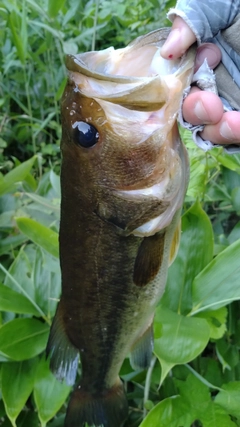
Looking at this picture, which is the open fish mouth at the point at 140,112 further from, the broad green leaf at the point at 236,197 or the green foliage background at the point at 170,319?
the broad green leaf at the point at 236,197

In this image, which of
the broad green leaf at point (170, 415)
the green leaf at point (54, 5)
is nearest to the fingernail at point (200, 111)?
the broad green leaf at point (170, 415)

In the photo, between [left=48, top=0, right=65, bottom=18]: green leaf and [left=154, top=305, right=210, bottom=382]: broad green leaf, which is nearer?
[left=154, top=305, right=210, bottom=382]: broad green leaf

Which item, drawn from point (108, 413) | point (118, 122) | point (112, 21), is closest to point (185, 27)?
point (118, 122)

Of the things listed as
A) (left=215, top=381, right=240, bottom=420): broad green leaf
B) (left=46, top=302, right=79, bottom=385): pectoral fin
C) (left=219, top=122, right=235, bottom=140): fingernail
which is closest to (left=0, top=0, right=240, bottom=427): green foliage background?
(left=215, top=381, right=240, bottom=420): broad green leaf

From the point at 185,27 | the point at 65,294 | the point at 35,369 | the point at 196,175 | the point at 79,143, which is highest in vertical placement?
the point at 185,27

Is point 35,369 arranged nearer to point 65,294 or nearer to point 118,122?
point 65,294

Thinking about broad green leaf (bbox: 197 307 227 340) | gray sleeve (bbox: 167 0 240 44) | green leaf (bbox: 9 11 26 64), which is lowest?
broad green leaf (bbox: 197 307 227 340)

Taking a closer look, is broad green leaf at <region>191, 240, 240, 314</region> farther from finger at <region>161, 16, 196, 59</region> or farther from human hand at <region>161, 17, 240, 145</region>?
finger at <region>161, 16, 196, 59</region>

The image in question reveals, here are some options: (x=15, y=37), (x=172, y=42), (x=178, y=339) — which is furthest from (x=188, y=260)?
(x=15, y=37)
